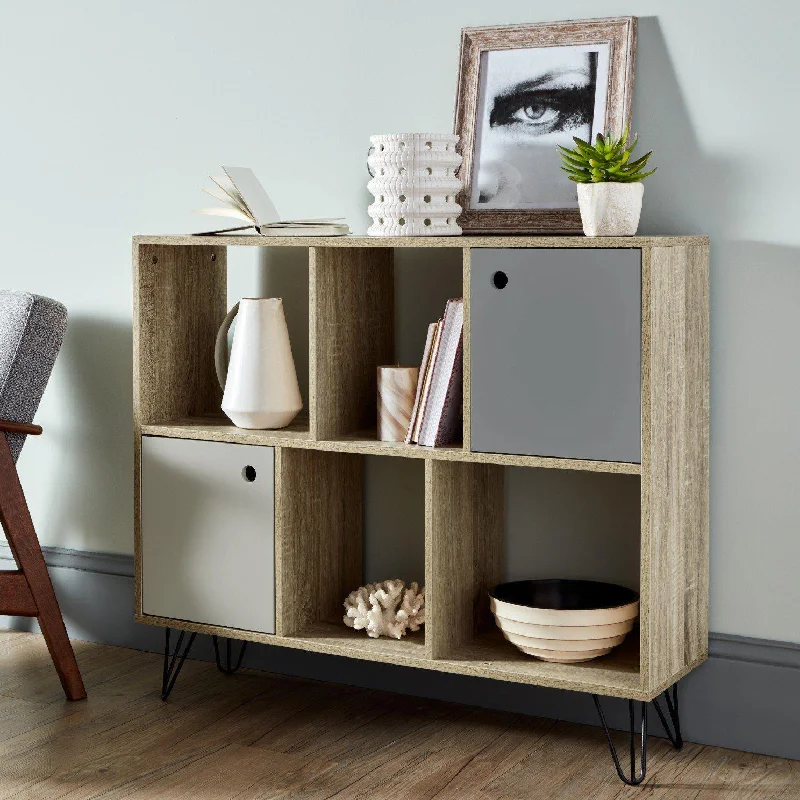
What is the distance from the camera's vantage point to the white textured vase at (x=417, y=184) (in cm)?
215

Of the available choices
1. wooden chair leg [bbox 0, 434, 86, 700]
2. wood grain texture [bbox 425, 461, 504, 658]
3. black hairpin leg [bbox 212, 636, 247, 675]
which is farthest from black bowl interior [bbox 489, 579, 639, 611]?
wooden chair leg [bbox 0, 434, 86, 700]

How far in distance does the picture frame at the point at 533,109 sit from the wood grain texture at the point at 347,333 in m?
0.22

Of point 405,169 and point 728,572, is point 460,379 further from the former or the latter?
point 728,572

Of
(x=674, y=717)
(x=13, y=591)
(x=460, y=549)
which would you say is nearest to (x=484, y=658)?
(x=460, y=549)

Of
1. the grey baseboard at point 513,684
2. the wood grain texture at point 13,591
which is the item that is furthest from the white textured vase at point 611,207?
the wood grain texture at point 13,591

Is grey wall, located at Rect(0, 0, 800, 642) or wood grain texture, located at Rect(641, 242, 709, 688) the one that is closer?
wood grain texture, located at Rect(641, 242, 709, 688)

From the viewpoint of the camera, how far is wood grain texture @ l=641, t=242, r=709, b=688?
1923 mm

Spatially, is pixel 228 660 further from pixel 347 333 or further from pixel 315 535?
pixel 347 333

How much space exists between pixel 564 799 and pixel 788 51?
1.30m

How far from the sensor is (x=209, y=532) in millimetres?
2344

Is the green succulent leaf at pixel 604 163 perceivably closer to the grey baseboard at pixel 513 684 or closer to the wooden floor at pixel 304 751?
the grey baseboard at pixel 513 684

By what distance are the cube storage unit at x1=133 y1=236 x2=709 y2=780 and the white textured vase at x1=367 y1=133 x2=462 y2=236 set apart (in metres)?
0.06

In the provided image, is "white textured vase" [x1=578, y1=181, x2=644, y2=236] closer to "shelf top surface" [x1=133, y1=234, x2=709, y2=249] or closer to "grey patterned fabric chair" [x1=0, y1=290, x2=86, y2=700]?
"shelf top surface" [x1=133, y1=234, x2=709, y2=249]

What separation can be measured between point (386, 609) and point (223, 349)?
605 mm
